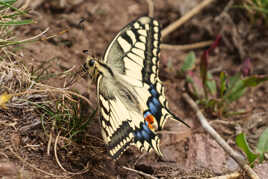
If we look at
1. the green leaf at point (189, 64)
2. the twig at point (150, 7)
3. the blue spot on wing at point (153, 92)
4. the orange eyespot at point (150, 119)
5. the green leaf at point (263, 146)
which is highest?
the twig at point (150, 7)

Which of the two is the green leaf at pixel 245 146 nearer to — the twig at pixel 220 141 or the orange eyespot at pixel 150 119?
the twig at pixel 220 141

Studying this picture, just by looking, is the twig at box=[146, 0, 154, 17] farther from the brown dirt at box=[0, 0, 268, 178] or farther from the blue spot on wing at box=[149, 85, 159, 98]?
the blue spot on wing at box=[149, 85, 159, 98]

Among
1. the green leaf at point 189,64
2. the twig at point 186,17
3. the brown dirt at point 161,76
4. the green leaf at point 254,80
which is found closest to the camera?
the brown dirt at point 161,76

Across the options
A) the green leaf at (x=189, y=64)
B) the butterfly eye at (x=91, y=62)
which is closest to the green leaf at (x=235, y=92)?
the green leaf at (x=189, y=64)

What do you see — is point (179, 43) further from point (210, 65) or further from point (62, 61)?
point (62, 61)

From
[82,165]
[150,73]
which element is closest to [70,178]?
[82,165]
